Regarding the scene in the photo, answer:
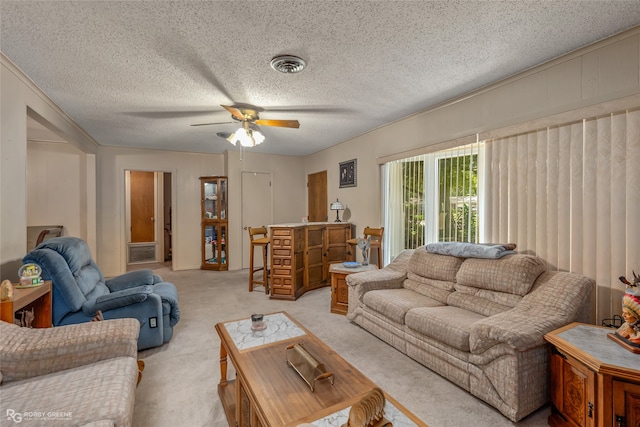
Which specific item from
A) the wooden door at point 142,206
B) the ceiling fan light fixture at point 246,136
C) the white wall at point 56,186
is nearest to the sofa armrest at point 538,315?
the ceiling fan light fixture at point 246,136

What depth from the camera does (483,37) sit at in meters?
2.03

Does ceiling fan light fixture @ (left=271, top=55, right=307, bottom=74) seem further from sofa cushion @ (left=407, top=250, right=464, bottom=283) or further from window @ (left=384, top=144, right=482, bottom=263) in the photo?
sofa cushion @ (left=407, top=250, right=464, bottom=283)

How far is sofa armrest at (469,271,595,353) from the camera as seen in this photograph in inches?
69.8

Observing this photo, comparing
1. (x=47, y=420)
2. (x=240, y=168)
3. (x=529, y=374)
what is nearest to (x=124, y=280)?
(x=47, y=420)

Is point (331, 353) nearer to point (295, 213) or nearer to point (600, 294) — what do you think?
point (600, 294)

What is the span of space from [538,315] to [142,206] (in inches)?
324

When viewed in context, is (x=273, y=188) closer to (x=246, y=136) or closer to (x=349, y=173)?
(x=349, y=173)

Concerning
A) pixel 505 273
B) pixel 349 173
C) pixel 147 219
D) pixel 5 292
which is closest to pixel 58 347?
pixel 5 292

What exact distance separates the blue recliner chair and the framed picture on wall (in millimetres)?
3162

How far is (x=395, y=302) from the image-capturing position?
2.70m

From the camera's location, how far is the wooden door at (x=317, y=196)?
19.6ft

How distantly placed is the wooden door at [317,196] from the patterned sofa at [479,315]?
9.47 ft

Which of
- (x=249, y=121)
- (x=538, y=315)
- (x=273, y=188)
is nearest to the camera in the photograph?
(x=538, y=315)

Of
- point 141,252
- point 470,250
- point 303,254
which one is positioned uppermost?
point 470,250
